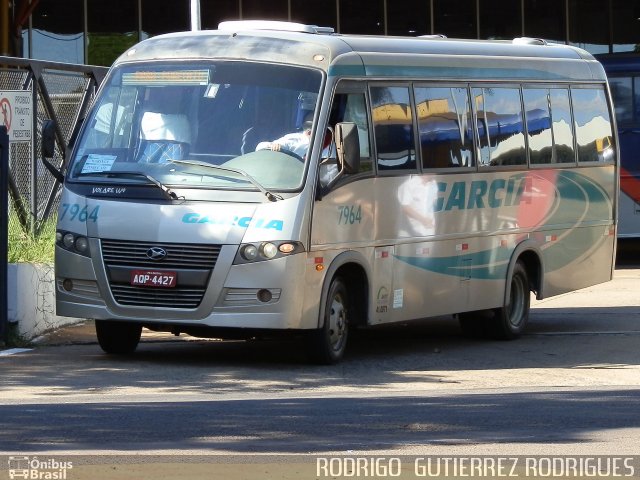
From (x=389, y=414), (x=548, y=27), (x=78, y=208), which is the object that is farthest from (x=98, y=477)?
(x=548, y=27)

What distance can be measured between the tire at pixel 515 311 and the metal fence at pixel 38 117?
4.79 m

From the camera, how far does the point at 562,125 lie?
15.9 meters

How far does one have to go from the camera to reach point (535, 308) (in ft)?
60.8

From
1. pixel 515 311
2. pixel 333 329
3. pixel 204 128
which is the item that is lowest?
pixel 515 311

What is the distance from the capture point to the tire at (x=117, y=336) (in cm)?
1260

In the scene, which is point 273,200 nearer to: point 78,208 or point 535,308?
point 78,208

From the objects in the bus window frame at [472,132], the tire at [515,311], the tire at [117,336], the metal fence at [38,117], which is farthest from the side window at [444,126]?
the metal fence at [38,117]

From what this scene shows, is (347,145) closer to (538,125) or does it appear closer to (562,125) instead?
Result: (538,125)

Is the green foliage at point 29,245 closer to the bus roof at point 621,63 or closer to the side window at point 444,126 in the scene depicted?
the side window at point 444,126

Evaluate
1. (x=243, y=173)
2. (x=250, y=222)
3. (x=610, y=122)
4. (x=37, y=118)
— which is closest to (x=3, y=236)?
(x=243, y=173)

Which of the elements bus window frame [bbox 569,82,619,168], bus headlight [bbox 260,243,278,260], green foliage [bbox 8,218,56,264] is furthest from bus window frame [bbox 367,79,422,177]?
green foliage [bbox 8,218,56,264]

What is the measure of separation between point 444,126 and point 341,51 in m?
1.75

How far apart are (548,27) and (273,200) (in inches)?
998

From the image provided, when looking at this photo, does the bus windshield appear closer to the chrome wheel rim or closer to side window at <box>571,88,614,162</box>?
the chrome wheel rim
